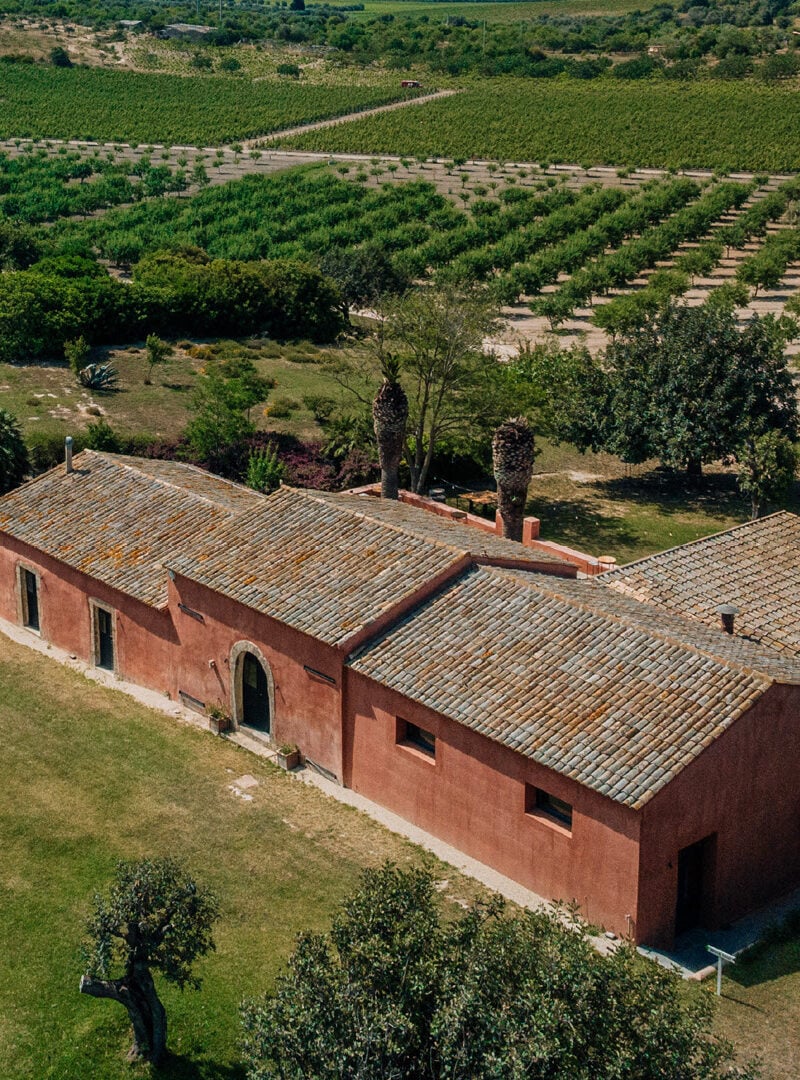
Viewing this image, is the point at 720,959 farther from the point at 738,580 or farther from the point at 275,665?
the point at 738,580

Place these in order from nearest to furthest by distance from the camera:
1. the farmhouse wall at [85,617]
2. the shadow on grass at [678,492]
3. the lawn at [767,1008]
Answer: the lawn at [767,1008], the farmhouse wall at [85,617], the shadow on grass at [678,492]

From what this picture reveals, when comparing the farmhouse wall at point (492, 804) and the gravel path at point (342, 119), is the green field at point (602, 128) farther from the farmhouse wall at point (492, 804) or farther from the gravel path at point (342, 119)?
the farmhouse wall at point (492, 804)

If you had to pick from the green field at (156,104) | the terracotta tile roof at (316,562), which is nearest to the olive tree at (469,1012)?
the terracotta tile roof at (316,562)

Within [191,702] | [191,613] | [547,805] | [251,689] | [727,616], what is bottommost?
[191,702]

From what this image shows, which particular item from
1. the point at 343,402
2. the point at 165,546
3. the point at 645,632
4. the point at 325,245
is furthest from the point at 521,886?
the point at 325,245

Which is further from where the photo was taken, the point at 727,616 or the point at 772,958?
the point at 727,616

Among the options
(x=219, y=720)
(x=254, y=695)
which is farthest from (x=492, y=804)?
(x=219, y=720)
